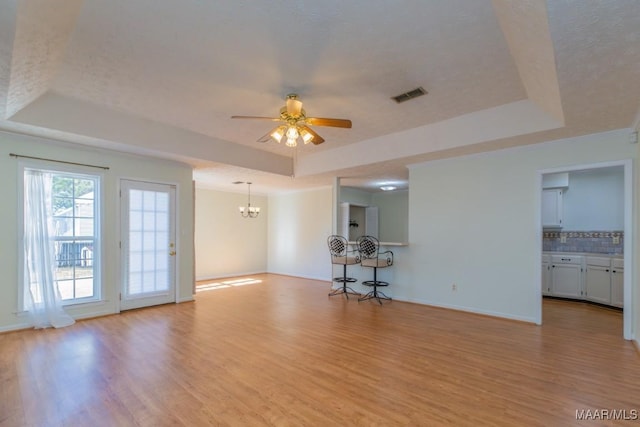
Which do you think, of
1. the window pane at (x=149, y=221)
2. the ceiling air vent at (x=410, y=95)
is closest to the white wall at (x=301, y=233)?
the window pane at (x=149, y=221)

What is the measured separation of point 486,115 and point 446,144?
0.61 m

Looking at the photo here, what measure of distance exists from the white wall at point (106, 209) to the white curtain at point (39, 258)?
4.2 inches

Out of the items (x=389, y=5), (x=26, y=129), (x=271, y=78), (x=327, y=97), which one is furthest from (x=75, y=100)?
(x=389, y=5)

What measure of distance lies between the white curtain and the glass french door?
87 cm

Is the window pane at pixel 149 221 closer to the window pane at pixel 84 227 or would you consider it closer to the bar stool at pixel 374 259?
the window pane at pixel 84 227

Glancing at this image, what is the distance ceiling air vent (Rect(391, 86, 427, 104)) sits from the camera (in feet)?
11.1

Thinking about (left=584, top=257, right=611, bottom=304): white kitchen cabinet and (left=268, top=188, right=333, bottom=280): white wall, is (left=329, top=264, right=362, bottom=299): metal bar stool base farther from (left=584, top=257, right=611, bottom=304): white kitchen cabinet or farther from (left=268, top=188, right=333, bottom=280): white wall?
(left=584, top=257, right=611, bottom=304): white kitchen cabinet

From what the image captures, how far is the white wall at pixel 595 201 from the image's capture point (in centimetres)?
544

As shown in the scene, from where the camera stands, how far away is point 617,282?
4.82m

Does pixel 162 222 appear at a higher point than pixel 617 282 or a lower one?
higher

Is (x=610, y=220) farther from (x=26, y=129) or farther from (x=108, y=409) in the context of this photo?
(x=26, y=129)

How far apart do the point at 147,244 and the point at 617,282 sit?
762cm

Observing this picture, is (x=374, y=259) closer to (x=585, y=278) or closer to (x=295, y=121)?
(x=295, y=121)

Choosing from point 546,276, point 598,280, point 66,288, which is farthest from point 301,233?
point 598,280
